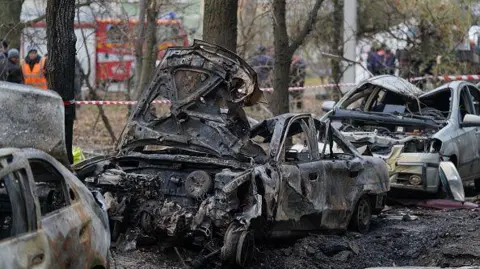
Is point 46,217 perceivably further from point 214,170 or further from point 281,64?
point 281,64

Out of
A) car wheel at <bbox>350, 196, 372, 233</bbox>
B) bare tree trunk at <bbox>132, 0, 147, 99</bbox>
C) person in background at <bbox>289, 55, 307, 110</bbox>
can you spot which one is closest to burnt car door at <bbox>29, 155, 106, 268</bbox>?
car wheel at <bbox>350, 196, 372, 233</bbox>

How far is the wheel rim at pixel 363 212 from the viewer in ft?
35.8

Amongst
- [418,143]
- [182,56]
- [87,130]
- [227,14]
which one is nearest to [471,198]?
[418,143]

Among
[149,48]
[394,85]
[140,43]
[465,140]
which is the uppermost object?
[140,43]

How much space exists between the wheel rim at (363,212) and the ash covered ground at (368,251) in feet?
0.57

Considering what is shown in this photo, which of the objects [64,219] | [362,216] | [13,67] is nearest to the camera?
[64,219]

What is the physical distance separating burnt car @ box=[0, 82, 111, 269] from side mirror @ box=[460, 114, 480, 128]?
320 inches

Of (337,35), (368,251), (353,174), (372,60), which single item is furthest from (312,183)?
(372,60)

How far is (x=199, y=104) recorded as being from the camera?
9555 mm

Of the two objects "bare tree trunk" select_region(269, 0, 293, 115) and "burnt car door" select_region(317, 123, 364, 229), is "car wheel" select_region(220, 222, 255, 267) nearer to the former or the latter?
"burnt car door" select_region(317, 123, 364, 229)

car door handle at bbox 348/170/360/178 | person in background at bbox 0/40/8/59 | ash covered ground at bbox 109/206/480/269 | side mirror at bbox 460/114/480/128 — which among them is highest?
person in background at bbox 0/40/8/59

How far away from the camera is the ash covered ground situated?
883 centimetres

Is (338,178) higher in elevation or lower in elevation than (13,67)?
lower

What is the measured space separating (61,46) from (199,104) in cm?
215
